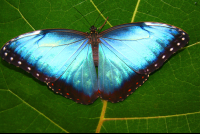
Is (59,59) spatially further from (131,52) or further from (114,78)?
(131,52)

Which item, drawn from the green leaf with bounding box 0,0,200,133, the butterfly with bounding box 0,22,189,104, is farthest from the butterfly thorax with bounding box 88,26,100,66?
the green leaf with bounding box 0,0,200,133

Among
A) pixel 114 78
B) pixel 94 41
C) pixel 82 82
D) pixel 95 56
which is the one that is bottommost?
pixel 82 82

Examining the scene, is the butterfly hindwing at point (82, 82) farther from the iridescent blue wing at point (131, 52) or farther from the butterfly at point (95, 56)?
the iridescent blue wing at point (131, 52)

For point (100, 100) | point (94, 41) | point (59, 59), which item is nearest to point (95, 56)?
point (94, 41)

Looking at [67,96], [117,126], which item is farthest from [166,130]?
[67,96]

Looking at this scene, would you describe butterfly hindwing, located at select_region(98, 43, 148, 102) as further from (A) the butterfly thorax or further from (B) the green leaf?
(B) the green leaf

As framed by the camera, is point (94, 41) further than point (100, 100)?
No
